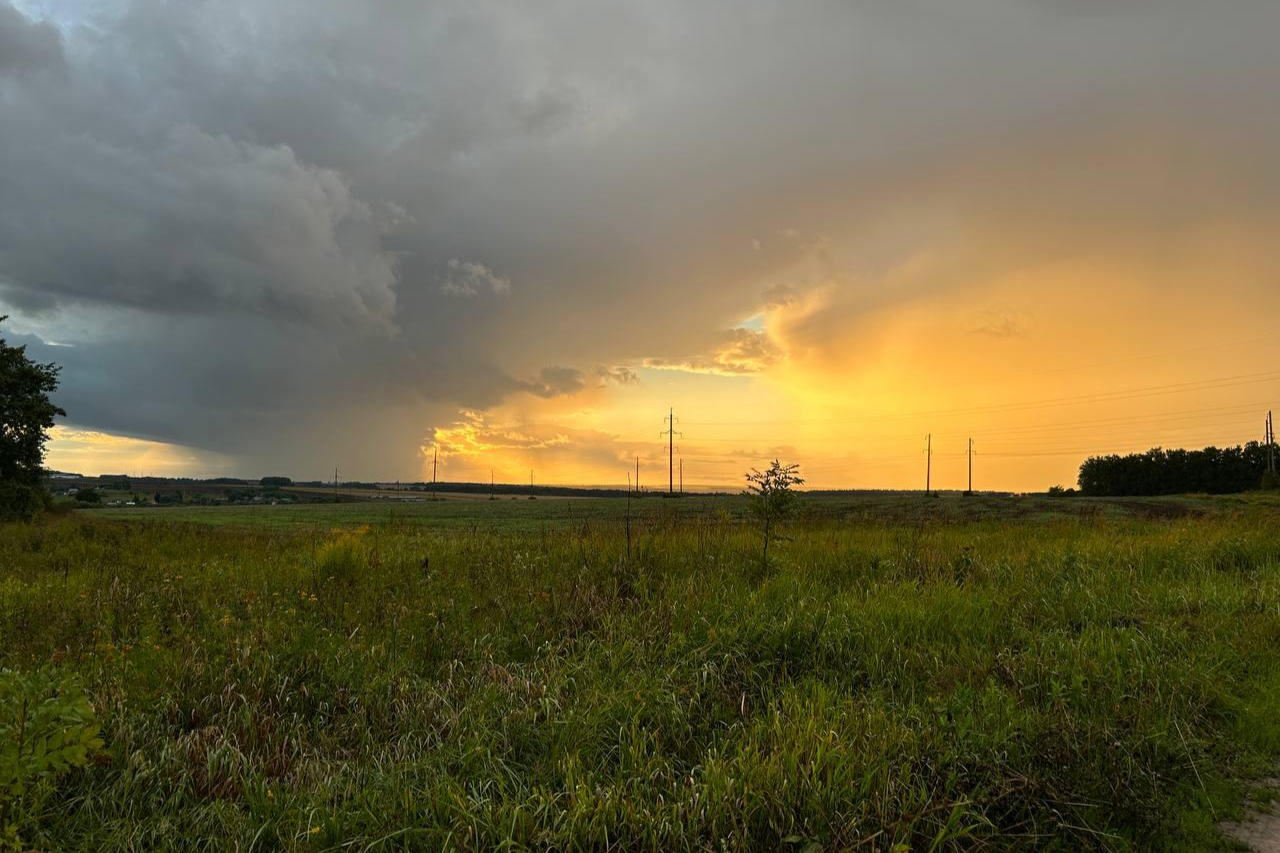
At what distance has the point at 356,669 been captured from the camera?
20.2 feet

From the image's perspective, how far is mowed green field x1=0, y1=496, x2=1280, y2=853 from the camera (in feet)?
11.8

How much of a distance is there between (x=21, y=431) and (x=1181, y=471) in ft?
415

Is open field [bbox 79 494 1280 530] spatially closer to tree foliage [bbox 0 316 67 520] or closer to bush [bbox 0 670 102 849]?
tree foliage [bbox 0 316 67 520]

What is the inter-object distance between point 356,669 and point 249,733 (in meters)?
1.21

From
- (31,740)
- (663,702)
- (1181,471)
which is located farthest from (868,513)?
(1181,471)

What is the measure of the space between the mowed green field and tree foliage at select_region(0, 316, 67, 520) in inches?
1041

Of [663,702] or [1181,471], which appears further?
[1181,471]

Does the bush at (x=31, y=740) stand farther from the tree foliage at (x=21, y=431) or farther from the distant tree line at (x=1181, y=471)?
the distant tree line at (x=1181, y=471)

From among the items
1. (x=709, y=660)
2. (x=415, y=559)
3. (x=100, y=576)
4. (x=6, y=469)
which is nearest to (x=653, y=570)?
(x=709, y=660)

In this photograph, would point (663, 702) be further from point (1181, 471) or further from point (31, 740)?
point (1181, 471)

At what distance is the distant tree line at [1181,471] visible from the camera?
84.9 meters

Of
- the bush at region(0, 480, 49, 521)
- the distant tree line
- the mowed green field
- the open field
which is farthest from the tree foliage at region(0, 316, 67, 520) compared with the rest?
the distant tree line

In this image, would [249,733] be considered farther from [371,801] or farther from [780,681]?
[780,681]

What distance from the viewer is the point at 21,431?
2969cm
